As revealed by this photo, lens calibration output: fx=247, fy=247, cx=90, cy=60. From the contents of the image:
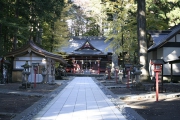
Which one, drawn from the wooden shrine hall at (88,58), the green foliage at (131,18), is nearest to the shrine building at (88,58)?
the wooden shrine hall at (88,58)

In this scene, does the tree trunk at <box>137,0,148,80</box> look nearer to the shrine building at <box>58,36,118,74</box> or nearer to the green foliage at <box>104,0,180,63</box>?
the green foliage at <box>104,0,180,63</box>

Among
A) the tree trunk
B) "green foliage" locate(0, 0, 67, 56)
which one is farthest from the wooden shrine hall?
the tree trunk

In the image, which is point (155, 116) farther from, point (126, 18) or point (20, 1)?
point (126, 18)

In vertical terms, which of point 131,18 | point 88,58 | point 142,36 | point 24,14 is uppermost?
point 131,18

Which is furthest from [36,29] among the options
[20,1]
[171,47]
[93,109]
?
[93,109]

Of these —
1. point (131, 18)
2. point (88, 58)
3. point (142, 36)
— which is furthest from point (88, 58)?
point (142, 36)

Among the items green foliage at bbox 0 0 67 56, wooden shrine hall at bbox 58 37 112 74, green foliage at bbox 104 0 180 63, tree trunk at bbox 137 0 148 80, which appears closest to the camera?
green foliage at bbox 0 0 67 56

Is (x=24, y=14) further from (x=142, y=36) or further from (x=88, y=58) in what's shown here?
Result: (x=88, y=58)

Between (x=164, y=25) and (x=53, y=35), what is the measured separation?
13.2 metres

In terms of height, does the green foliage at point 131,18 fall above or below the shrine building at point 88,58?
above

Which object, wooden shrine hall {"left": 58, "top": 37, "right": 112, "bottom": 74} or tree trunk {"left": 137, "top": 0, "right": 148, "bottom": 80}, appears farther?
wooden shrine hall {"left": 58, "top": 37, "right": 112, "bottom": 74}

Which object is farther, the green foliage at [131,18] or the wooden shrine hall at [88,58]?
the wooden shrine hall at [88,58]

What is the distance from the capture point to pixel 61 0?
66.9ft

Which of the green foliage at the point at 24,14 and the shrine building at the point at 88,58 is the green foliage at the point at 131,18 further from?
the shrine building at the point at 88,58
